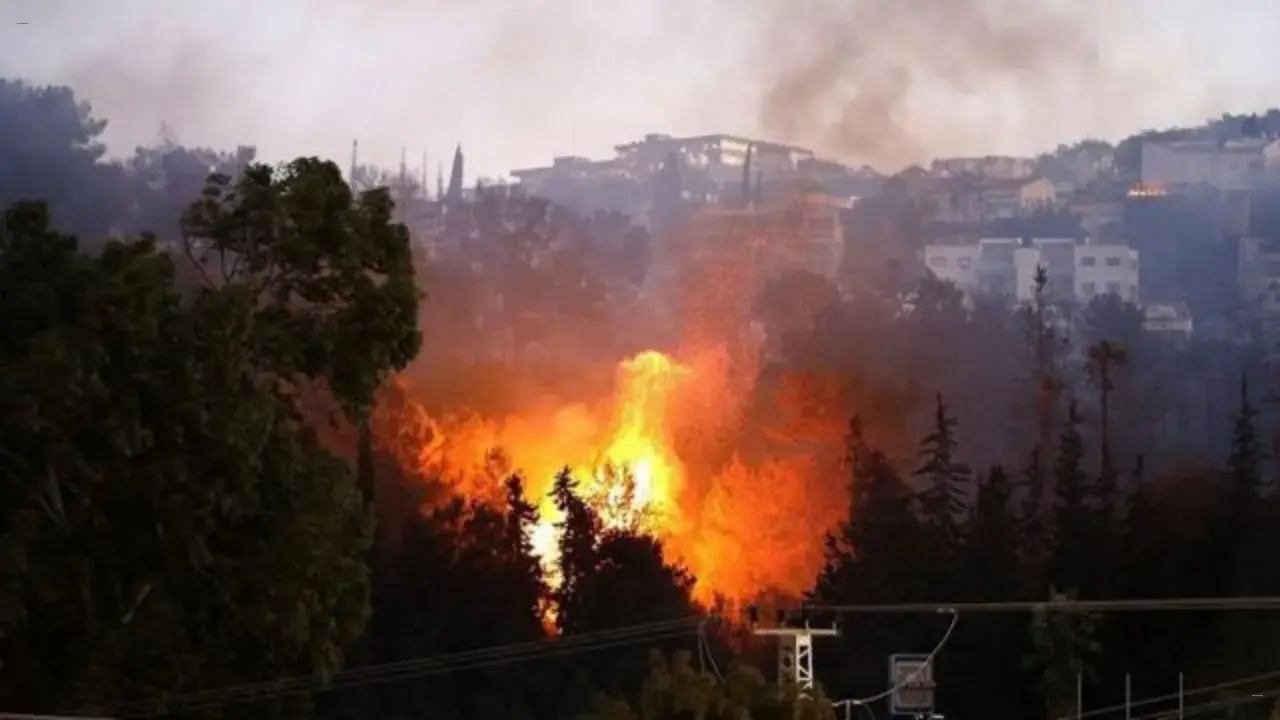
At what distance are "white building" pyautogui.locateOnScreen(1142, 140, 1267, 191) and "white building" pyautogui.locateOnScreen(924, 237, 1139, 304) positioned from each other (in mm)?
1379

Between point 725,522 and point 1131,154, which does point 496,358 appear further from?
point 1131,154

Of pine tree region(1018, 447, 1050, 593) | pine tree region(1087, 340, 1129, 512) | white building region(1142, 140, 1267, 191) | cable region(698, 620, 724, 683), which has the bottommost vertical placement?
cable region(698, 620, 724, 683)

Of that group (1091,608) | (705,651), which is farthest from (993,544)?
(705,651)

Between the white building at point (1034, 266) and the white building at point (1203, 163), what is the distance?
54.3 inches

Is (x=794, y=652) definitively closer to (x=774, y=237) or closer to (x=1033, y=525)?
(x=1033, y=525)

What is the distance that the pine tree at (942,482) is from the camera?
2927 cm

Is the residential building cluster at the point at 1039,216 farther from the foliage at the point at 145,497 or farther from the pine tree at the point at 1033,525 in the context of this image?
the foliage at the point at 145,497

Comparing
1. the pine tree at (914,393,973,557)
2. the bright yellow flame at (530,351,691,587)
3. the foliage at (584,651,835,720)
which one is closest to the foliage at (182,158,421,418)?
the foliage at (584,651,835,720)

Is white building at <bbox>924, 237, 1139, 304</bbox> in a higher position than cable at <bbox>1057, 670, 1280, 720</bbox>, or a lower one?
higher

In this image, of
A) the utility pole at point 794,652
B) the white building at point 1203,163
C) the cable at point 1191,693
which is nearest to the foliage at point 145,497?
the utility pole at point 794,652

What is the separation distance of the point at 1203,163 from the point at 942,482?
266 inches

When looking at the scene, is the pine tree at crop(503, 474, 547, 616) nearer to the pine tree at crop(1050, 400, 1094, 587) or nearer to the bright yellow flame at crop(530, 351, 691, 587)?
the bright yellow flame at crop(530, 351, 691, 587)

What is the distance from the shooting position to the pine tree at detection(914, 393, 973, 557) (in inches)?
1152

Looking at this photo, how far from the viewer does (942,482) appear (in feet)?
97.2
